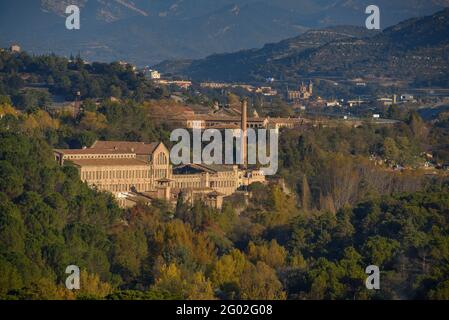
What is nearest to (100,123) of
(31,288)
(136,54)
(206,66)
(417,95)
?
(31,288)

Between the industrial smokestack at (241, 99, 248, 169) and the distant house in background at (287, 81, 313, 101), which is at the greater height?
the industrial smokestack at (241, 99, 248, 169)

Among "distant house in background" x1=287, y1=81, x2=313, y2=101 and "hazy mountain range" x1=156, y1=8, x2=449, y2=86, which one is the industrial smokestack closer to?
"distant house in background" x1=287, y1=81, x2=313, y2=101

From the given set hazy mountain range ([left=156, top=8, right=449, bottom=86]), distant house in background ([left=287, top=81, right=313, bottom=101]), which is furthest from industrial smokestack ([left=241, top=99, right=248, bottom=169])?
hazy mountain range ([left=156, top=8, right=449, bottom=86])

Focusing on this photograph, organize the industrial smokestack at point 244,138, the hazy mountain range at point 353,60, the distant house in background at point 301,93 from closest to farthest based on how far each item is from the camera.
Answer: the industrial smokestack at point 244,138 < the distant house in background at point 301,93 < the hazy mountain range at point 353,60

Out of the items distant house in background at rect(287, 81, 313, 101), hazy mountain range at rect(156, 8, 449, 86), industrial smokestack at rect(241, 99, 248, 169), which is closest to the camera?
industrial smokestack at rect(241, 99, 248, 169)

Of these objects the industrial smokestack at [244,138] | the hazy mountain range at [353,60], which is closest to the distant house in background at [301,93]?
the hazy mountain range at [353,60]

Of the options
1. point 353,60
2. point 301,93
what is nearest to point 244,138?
point 301,93

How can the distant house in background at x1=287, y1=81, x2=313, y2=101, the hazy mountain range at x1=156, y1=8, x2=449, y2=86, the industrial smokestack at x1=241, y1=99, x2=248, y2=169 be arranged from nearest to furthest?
the industrial smokestack at x1=241, y1=99, x2=248, y2=169, the distant house in background at x1=287, y1=81, x2=313, y2=101, the hazy mountain range at x1=156, y1=8, x2=449, y2=86

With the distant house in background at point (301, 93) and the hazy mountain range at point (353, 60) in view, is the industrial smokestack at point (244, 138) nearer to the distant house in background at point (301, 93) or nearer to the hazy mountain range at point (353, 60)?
the distant house in background at point (301, 93)

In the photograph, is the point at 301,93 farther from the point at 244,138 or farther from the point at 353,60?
the point at 244,138

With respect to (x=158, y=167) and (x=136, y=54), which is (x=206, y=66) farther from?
(x=158, y=167)
